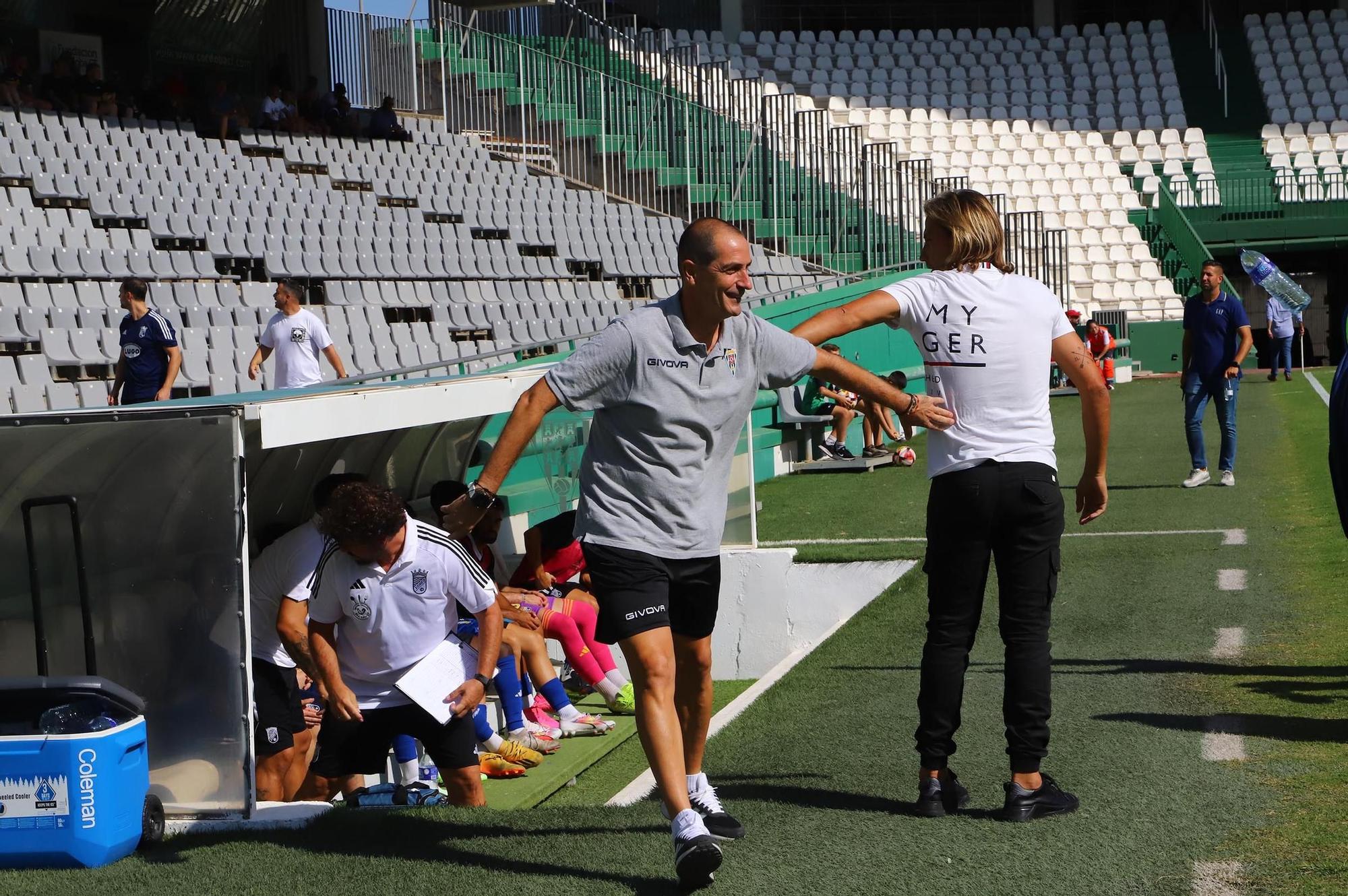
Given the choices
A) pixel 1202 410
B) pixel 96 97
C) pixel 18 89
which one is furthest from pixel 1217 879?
pixel 96 97

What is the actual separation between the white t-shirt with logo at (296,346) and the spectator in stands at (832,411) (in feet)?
17.7

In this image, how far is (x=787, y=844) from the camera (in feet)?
13.8

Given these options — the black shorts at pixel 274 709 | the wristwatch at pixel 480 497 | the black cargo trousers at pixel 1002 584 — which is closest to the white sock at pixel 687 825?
the black cargo trousers at pixel 1002 584

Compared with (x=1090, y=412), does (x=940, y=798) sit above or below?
below

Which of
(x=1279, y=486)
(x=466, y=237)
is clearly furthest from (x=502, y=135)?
(x=1279, y=486)

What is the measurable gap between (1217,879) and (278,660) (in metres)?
3.74

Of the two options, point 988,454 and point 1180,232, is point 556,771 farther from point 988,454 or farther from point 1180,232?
point 1180,232

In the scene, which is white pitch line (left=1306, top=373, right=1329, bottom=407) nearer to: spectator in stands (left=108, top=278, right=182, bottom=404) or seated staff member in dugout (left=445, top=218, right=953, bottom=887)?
Answer: spectator in stands (left=108, top=278, right=182, bottom=404)

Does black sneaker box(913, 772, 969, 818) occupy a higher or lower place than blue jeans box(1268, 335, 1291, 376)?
lower

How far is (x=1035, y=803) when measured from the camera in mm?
4301

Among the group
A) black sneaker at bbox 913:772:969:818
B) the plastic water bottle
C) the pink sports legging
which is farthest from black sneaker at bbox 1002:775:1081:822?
the plastic water bottle

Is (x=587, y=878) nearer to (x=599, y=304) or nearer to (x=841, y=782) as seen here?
(x=841, y=782)

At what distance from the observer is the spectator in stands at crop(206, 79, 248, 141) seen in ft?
72.1

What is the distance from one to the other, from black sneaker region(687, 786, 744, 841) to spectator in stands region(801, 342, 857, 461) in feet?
37.6
